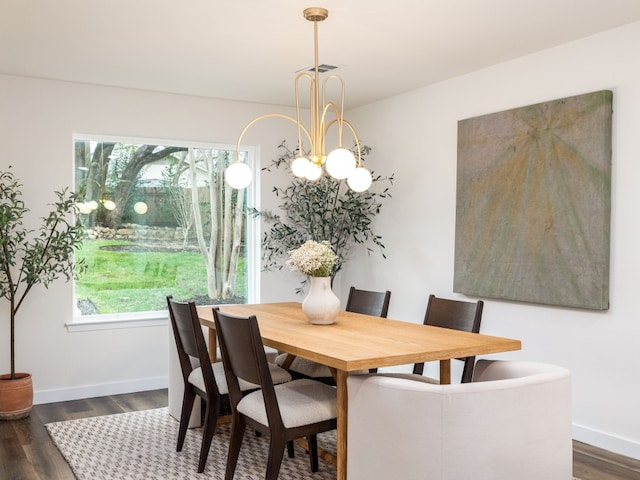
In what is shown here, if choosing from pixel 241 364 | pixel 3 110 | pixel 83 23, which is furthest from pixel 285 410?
pixel 3 110

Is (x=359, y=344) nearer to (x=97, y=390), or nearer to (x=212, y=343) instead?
(x=212, y=343)

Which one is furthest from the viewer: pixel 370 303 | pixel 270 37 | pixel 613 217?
pixel 370 303

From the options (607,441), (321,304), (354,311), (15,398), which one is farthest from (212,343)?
(607,441)

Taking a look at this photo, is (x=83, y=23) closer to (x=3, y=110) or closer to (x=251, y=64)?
(x=251, y=64)

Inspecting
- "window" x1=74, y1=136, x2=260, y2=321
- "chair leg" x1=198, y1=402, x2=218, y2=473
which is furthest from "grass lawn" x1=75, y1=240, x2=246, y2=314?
"chair leg" x1=198, y1=402, x2=218, y2=473

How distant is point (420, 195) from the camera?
16.1ft

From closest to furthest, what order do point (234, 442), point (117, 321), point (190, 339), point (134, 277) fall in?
point (234, 442) → point (190, 339) → point (117, 321) → point (134, 277)

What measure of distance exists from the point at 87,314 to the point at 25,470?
1794mm

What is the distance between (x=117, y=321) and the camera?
4902 mm

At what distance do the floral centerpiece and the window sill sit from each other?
2.21m

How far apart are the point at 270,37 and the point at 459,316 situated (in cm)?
194

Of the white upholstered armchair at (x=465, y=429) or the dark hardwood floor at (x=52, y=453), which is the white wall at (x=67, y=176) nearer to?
the dark hardwood floor at (x=52, y=453)

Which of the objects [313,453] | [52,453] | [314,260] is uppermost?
[314,260]

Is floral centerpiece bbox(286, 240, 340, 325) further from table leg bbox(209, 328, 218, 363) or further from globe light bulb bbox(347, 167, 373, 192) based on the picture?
table leg bbox(209, 328, 218, 363)
